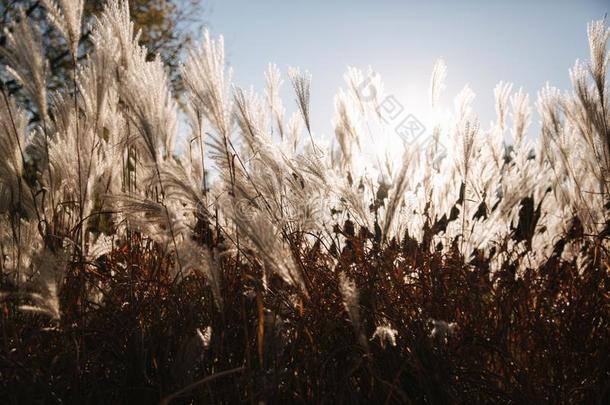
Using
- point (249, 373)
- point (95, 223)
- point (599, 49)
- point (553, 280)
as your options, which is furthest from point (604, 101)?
point (95, 223)

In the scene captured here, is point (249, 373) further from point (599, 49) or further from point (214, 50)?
point (599, 49)

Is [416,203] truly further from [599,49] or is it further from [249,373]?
[249,373]

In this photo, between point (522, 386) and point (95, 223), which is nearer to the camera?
point (522, 386)

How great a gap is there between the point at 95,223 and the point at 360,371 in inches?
95.1

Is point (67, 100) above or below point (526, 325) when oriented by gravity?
above

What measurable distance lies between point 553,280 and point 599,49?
1.14 meters

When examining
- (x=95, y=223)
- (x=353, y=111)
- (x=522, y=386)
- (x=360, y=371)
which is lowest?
(x=522, y=386)

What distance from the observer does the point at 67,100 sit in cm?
233

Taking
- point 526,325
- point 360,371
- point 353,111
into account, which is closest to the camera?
point 360,371

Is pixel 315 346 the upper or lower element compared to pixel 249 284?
lower

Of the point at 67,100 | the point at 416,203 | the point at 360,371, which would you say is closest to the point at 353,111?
the point at 416,203

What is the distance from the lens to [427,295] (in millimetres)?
2111

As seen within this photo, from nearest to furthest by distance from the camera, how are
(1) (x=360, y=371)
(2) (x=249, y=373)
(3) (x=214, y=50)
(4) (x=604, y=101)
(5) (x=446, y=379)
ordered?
1. (2) (x=249, y=373)
2. (5) (x=446, y=379)
3. (1) (x=360, y=371)
4. (3) (x=214, y=50)
5. (4) (x=604, y=101)

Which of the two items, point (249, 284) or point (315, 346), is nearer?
point (315, 346)
